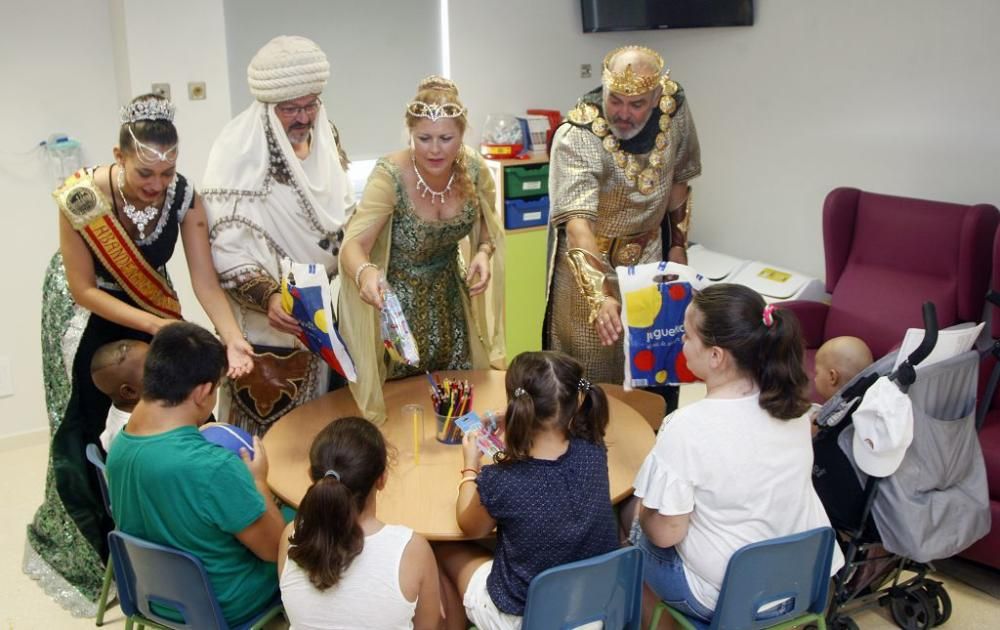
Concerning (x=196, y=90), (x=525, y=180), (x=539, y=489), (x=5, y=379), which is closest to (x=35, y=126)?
(x=196, y=90)

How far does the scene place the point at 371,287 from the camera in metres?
2.61

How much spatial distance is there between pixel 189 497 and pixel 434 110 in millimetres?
1271

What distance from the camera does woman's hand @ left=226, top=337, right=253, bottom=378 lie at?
8.84 ft

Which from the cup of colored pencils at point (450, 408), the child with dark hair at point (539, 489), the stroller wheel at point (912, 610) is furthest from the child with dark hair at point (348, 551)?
the stroller wheel at point (912, 610)

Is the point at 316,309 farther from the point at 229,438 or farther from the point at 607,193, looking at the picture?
the point at 607,193

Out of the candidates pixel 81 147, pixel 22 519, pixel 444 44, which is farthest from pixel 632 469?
pixel 444 44

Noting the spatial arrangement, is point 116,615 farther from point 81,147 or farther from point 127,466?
point 81,147

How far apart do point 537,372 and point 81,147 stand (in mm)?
2797

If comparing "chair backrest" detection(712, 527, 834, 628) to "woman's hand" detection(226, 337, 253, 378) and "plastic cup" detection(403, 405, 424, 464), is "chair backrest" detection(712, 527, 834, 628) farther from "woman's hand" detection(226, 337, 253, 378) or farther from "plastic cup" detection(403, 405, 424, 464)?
"woman's hand" detection(226, 337, 253, 378)

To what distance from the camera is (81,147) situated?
13.1 feet

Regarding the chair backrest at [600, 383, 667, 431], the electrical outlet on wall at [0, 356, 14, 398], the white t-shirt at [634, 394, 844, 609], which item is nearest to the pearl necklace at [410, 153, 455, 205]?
the chair backrest at [600, 383, 667, 431]

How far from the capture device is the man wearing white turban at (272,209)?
2.87m

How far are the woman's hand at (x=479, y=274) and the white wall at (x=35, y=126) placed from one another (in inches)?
79.8

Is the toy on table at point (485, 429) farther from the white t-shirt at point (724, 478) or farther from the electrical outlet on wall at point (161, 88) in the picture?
the electrical outlet on wall at point (161, 88)
